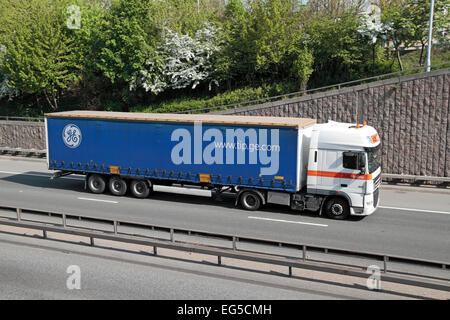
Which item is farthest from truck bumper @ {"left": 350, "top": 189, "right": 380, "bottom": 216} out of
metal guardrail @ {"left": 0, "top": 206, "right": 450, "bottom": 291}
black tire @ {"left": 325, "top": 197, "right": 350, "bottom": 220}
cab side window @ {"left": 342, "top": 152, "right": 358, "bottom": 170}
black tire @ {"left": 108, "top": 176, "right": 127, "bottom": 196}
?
black tire @ {"left": 108, "top": 176, "right": 127, "bottom": 196}

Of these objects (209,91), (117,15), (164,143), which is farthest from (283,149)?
(117,15)

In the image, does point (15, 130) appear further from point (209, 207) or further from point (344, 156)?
point (344, 156)

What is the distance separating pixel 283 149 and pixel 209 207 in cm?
406

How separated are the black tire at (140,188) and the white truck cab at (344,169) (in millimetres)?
7241

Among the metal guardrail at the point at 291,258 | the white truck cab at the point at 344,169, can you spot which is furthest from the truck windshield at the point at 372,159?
the metal guardrail at the point at 291,258

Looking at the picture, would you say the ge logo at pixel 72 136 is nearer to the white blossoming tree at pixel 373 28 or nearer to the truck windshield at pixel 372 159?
the truck windshield at pixel 372 159

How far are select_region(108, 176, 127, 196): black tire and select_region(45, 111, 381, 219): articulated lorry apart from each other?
0.15 feet

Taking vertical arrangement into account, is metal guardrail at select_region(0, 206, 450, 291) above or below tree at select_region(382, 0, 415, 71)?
below

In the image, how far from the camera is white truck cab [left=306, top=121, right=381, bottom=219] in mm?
16547

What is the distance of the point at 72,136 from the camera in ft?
69.1

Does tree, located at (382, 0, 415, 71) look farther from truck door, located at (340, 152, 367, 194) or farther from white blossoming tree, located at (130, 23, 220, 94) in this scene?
truck door, located at (340, 152, 367, 194)

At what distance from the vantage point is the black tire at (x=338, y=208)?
17.1 metres

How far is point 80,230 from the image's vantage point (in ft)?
43.3

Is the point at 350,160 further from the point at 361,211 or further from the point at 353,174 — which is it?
the point at 361,211
